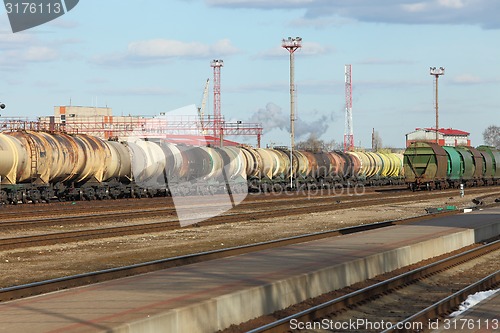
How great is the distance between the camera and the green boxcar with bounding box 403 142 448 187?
198 feet

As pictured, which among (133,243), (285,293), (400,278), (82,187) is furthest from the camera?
(82,187)

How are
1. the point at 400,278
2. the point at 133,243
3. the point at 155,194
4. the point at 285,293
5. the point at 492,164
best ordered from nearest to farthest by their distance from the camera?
1. the point at 285,293
2. the point at 400,278
3. the point at 133,243
4. the point at 155,194
5. the point at 492,164

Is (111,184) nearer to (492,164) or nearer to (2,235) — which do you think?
(2,235)

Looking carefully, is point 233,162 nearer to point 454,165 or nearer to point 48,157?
point 48,157

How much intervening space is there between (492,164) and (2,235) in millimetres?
61273

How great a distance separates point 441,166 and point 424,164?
59.5 inches

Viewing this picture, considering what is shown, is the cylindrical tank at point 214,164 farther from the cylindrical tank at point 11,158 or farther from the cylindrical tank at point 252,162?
the cylindrical tank at point 11,158

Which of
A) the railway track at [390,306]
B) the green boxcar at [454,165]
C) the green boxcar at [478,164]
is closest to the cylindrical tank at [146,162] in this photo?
the green boxcar at [454,165]

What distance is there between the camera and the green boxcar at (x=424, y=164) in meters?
60.4

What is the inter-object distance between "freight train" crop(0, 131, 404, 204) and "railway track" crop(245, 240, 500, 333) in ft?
77.5

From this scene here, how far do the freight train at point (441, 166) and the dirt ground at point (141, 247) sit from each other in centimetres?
2724

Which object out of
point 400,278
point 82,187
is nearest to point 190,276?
point 400,278

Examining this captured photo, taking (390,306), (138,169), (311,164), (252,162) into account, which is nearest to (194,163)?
(138,169)

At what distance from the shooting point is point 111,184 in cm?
4425
